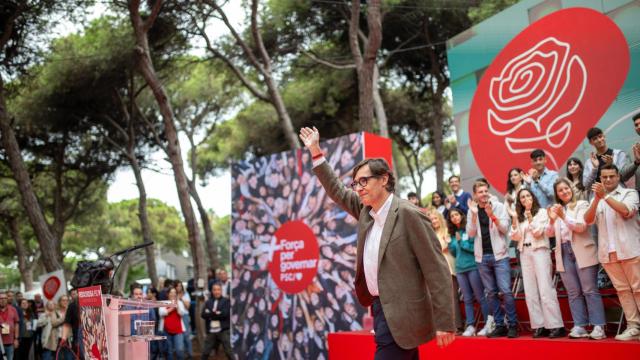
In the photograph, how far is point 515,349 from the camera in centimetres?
468

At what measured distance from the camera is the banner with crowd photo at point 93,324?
3536mm

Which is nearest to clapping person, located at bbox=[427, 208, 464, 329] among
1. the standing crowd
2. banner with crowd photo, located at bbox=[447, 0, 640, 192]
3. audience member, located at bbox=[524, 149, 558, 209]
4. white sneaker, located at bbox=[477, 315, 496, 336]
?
the standing crowd

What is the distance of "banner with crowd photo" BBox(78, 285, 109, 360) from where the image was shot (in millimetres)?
3536

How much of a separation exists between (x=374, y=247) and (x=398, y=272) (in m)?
0.19

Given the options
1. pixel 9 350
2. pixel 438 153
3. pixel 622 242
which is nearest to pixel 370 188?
pixel 622 242

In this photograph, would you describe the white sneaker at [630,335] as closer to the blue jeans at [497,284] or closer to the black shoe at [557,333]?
the black shoe at [557,333]

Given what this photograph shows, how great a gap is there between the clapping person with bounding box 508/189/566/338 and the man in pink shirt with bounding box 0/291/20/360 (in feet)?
23.0

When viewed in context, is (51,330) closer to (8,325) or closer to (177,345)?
(8,325)

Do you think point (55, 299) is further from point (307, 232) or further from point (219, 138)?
point (219, 138)

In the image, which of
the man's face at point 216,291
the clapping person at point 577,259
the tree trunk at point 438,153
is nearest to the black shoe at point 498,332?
the clapping person at point 577,259

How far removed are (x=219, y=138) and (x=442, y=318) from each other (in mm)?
16360

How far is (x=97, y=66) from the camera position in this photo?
526 inches

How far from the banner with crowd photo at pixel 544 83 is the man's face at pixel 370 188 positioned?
16.9ft

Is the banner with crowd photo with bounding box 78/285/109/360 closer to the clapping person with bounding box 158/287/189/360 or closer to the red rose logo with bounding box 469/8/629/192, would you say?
the clapping person with bounding box 158/287/189/360
